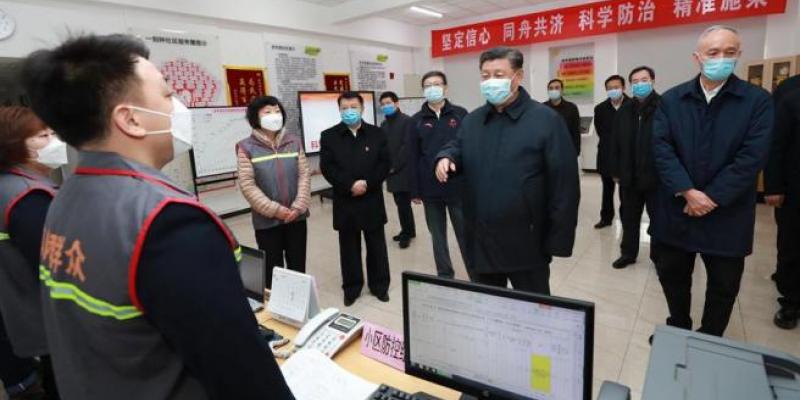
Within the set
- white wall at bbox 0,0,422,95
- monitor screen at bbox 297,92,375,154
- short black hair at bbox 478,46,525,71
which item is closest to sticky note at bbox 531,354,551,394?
short black hair at bbox 478,46,525,71

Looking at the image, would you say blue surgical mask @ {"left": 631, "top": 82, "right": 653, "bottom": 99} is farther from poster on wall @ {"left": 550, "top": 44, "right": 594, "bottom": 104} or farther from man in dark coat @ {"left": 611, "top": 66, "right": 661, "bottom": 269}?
poster on wall @ {"left": 550, "top": 44, "right": 594, "bottom": 104}

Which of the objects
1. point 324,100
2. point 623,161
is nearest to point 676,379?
point 623,161

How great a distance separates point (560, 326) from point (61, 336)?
932 mm

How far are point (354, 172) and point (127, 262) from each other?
7.34ft

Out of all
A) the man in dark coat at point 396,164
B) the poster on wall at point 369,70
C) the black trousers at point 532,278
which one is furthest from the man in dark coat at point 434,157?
the poster on wall at point 369,70

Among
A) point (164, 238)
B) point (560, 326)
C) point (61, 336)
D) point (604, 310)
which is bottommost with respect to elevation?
point (604, 310)

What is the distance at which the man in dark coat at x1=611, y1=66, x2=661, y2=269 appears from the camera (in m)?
2.89

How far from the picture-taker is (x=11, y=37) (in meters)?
3.86

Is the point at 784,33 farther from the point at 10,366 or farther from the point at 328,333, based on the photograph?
the point at 10,366

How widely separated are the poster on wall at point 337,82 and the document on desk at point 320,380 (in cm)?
590

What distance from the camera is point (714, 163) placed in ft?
6.14

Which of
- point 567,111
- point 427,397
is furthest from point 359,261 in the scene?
point 567,111

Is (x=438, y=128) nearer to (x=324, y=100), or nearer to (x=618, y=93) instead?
(x=618, y=93)

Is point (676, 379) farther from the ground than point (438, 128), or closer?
closer
